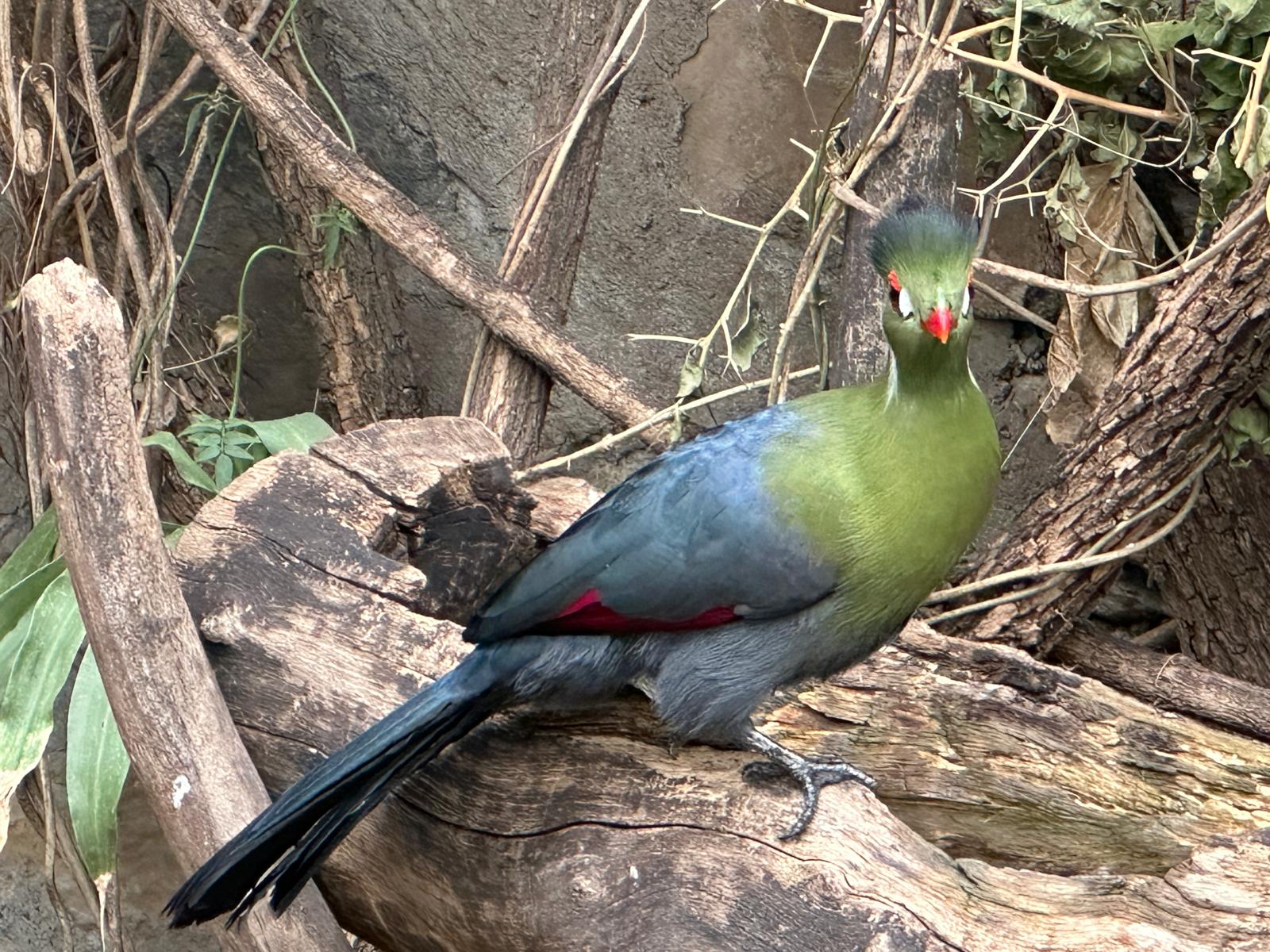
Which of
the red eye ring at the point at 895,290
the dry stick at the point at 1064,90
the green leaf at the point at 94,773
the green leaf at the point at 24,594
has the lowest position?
the green leaf at the point at 94,773

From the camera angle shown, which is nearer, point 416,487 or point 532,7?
point 416,487

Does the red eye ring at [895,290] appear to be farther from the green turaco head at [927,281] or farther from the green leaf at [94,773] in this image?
the green leaf at [94,773]

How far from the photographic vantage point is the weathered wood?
4.30 ft

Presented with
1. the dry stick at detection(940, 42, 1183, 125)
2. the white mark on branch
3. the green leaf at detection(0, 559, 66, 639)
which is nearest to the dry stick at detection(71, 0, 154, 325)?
the green leaf at detection(0, 559, 66, 639)

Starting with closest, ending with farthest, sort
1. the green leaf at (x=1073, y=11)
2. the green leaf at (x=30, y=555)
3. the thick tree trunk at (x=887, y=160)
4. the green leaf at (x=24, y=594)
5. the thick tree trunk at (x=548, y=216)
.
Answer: the green leaf at (x=24, y=594) → the green leaf at (x=30, y=555) → the green leaf at (x=1073, y=11) → the thick tree trunk at (x=887, y=160) → the thick tree trunk at (x=548, y=216)

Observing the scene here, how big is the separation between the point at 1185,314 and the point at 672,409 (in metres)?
0.84

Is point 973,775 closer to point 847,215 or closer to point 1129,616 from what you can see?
point 847,215

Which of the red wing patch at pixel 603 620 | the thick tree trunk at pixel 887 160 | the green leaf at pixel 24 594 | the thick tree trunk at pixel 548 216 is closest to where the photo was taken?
the red wing patch at pixel 603 620

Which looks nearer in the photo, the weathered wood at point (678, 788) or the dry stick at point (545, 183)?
the weathered wood at point (678, 788)

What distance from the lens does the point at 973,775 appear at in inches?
72.8

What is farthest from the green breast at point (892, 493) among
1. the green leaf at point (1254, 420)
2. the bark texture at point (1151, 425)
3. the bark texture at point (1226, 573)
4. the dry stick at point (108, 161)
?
the dry stick at point (108, 161)

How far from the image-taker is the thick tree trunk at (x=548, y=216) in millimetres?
2584

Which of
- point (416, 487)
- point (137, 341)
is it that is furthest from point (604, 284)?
point (416, 487)

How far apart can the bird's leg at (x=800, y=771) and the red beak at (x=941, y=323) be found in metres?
0.47
